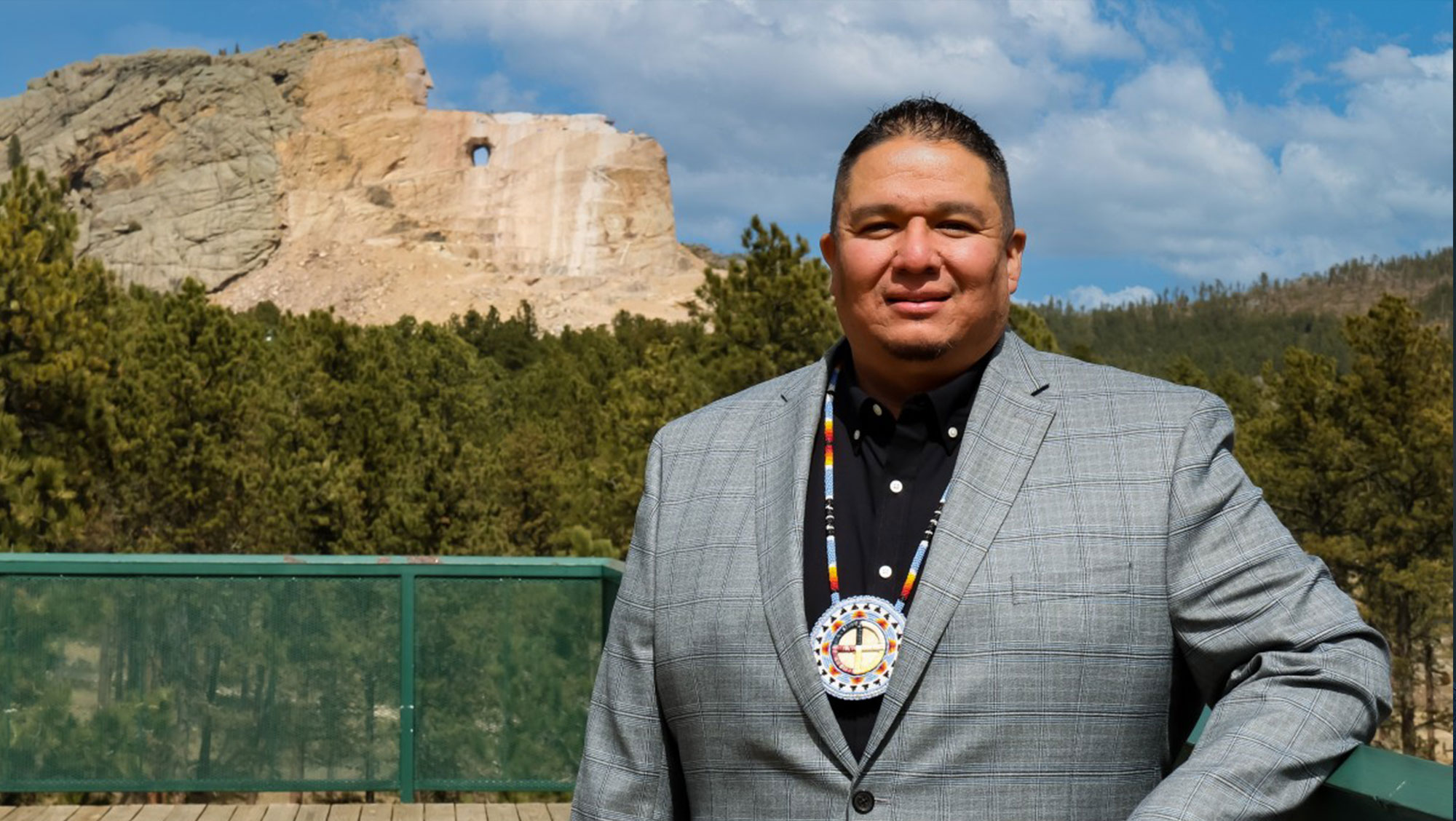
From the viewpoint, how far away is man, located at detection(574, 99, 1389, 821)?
1.58 meters

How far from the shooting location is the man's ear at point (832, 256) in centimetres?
184

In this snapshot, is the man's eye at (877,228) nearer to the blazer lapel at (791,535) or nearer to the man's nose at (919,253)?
the man's nose at (919,253)

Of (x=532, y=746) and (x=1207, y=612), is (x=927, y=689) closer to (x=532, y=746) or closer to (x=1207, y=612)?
(x=1207, y=612)

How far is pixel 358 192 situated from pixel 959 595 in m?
92.5

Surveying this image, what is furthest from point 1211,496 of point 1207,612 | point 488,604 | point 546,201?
point 546,201

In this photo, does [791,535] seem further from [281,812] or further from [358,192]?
[358,192]

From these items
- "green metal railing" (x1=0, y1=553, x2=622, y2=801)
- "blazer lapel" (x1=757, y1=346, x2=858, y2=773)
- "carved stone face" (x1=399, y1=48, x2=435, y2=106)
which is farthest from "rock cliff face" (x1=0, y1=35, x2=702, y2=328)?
"blazer lapel" (x1=757, y1=346, x2=858, y2=773)

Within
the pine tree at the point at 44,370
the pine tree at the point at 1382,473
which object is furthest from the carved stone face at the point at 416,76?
the pine tree at the point at 44,370

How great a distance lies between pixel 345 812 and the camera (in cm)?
591

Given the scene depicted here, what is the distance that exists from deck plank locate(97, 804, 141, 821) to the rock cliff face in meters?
75.4

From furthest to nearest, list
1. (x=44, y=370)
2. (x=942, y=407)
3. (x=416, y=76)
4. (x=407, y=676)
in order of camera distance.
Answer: (x=416, y=76) < (x=44, y=370) < (x=407, y=676) < (x=942, y=407)

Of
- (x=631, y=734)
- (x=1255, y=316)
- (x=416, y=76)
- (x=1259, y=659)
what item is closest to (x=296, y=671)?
(x=631, y=734)

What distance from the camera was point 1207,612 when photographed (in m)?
1.60

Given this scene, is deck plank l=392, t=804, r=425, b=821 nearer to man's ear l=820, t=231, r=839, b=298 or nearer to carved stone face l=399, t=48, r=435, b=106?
man's ear l=820, t=231, r=839, b=298
